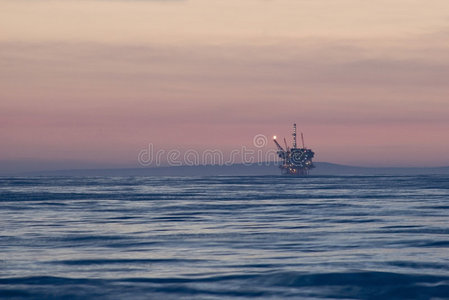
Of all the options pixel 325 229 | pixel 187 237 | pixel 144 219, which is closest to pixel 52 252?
pixel 187 237

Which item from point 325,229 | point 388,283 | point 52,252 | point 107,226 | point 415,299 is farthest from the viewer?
point 107,226

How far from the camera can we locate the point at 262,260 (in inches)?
1117

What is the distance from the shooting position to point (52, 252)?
3131 centimetres

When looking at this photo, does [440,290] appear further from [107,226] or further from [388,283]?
[107,226]

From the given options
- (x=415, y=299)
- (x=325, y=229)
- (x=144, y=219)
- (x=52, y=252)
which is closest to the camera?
(x=415, y=299)

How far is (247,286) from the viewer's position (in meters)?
22.8

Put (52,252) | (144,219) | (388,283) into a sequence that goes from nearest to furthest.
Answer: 1. (388,283)
2. (52,252)
3. (144,219)

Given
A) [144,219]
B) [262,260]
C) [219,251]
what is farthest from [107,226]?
[262,260]

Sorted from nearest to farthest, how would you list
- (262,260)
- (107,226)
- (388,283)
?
(388,283), (262,260), (107,226)

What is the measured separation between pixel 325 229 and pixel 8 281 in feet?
78.9

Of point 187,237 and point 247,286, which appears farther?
point 187,237

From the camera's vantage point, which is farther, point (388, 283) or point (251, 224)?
point (251, 224)

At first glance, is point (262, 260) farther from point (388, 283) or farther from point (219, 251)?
point (388, 283)

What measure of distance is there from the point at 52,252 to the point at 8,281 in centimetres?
778
